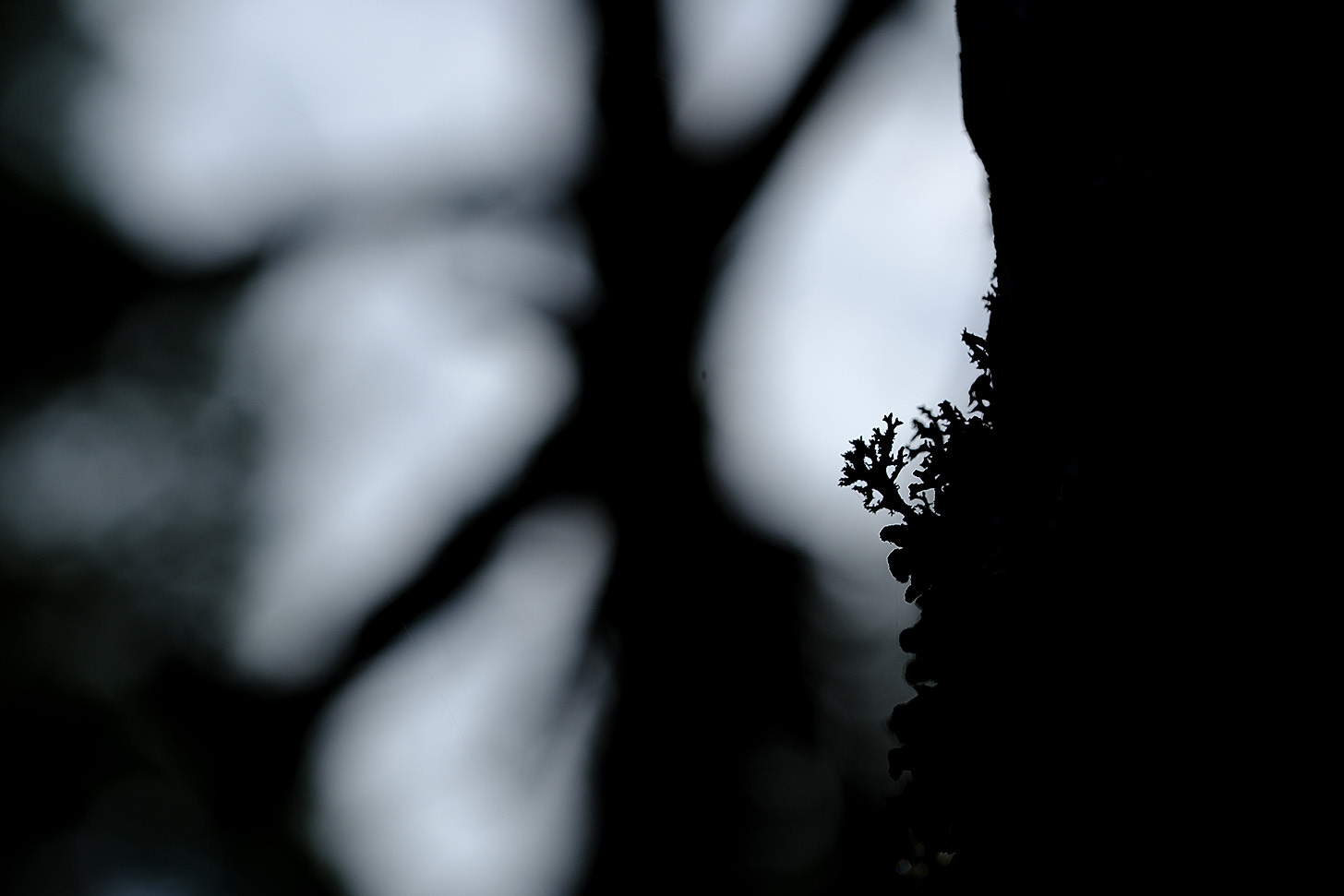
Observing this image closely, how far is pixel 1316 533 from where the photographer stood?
53.7 inches

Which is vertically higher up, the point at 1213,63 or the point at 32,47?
the point at 32,47

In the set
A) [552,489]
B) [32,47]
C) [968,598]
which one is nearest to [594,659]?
[552,489]

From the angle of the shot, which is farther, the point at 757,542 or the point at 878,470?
the point at 757,542

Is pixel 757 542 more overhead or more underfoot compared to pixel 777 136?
more underfoot

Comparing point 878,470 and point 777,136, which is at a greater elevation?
point 777,136

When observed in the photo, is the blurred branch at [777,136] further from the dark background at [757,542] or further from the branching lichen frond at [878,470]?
the branching lichen frond at [878,470]

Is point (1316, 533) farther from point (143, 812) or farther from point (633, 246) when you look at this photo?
point (143, 812)

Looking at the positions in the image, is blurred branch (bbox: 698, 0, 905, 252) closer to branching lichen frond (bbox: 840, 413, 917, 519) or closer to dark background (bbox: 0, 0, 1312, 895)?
dark background (bbox: 0, 0, 1312, 895)

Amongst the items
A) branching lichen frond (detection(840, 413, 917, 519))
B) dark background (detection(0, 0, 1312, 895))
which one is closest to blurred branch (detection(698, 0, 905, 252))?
dark background (detection(0, 0, 1312, 895))

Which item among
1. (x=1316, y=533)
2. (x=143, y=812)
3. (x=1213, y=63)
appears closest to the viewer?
(x=1316, y=533)

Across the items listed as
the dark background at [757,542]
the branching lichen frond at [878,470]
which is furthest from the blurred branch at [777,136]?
the branching lichen frond at [878,470]

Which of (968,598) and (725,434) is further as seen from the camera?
(725,434)

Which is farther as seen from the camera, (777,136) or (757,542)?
(757,542)

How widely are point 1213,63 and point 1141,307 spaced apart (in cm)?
47
